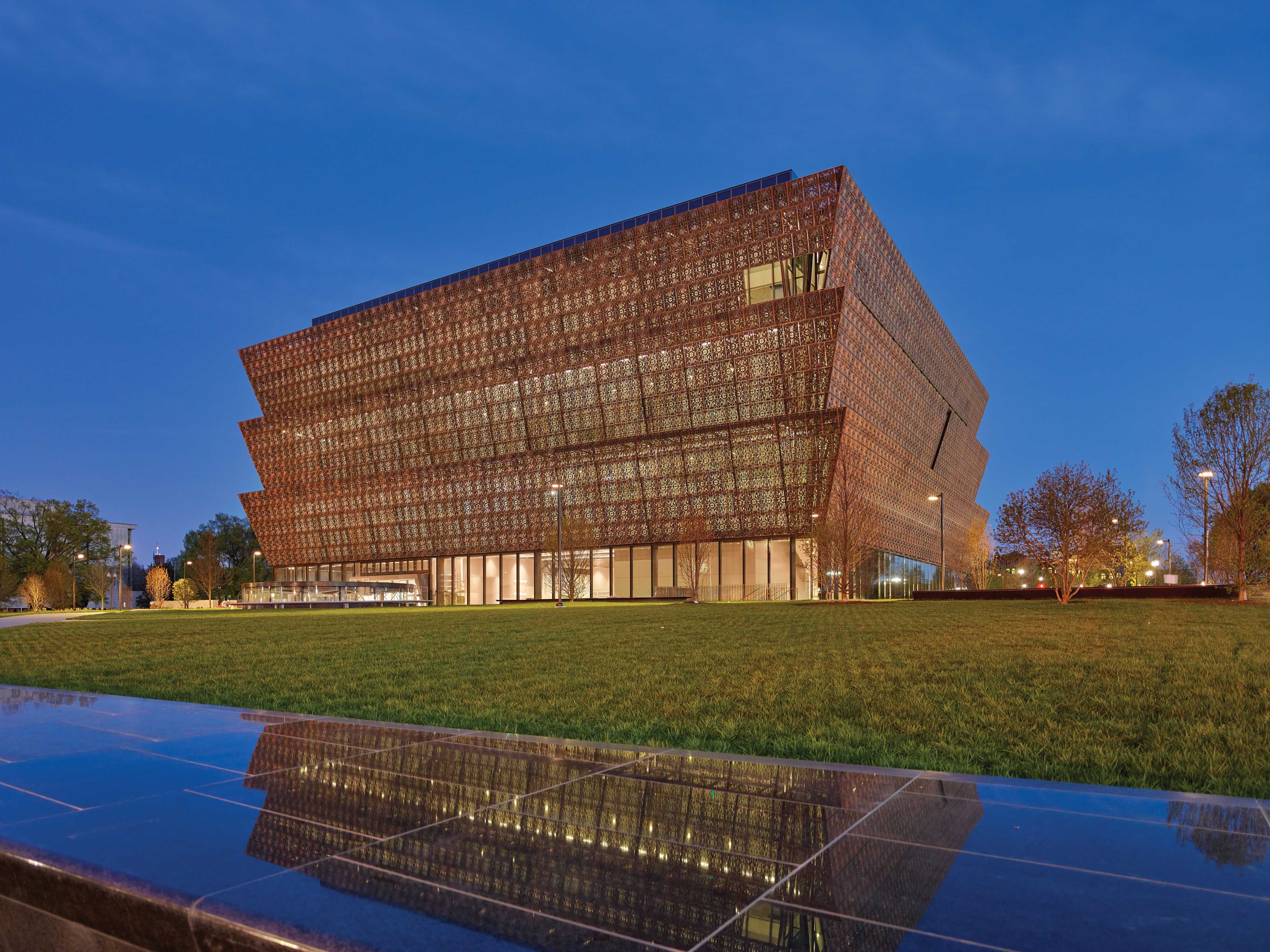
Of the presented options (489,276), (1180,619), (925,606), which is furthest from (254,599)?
(1180,619)

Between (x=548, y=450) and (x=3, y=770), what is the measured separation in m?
78.1

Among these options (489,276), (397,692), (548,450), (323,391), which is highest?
(489,276)

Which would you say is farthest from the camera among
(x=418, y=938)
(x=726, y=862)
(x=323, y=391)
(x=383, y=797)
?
(x=323, y=391)

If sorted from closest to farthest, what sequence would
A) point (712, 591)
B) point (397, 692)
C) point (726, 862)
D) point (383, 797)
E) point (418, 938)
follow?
point (418, 938) → point (726, 862) → point (383, 797) → point (397, 692) → point (712, 591)

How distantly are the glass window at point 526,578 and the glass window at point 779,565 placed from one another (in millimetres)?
27193

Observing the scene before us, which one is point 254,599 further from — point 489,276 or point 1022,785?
point 1022,785

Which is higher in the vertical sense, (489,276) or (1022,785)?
(489,276)

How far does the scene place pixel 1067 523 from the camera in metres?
44.7

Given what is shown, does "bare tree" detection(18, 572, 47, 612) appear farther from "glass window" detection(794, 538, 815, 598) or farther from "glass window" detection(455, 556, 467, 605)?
"glass window" detection(794, 538, 815, 598)

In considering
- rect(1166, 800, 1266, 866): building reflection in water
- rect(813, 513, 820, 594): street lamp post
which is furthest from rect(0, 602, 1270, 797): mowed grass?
rect(813, 513, 820, 594): street lamp post

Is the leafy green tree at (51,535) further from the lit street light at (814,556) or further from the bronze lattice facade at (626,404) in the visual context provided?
the lit street light at (814,556)

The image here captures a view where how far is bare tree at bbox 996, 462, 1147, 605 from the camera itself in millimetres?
44500

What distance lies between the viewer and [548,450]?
8288 cm

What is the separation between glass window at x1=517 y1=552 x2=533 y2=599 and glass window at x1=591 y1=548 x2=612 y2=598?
8.67 metres
